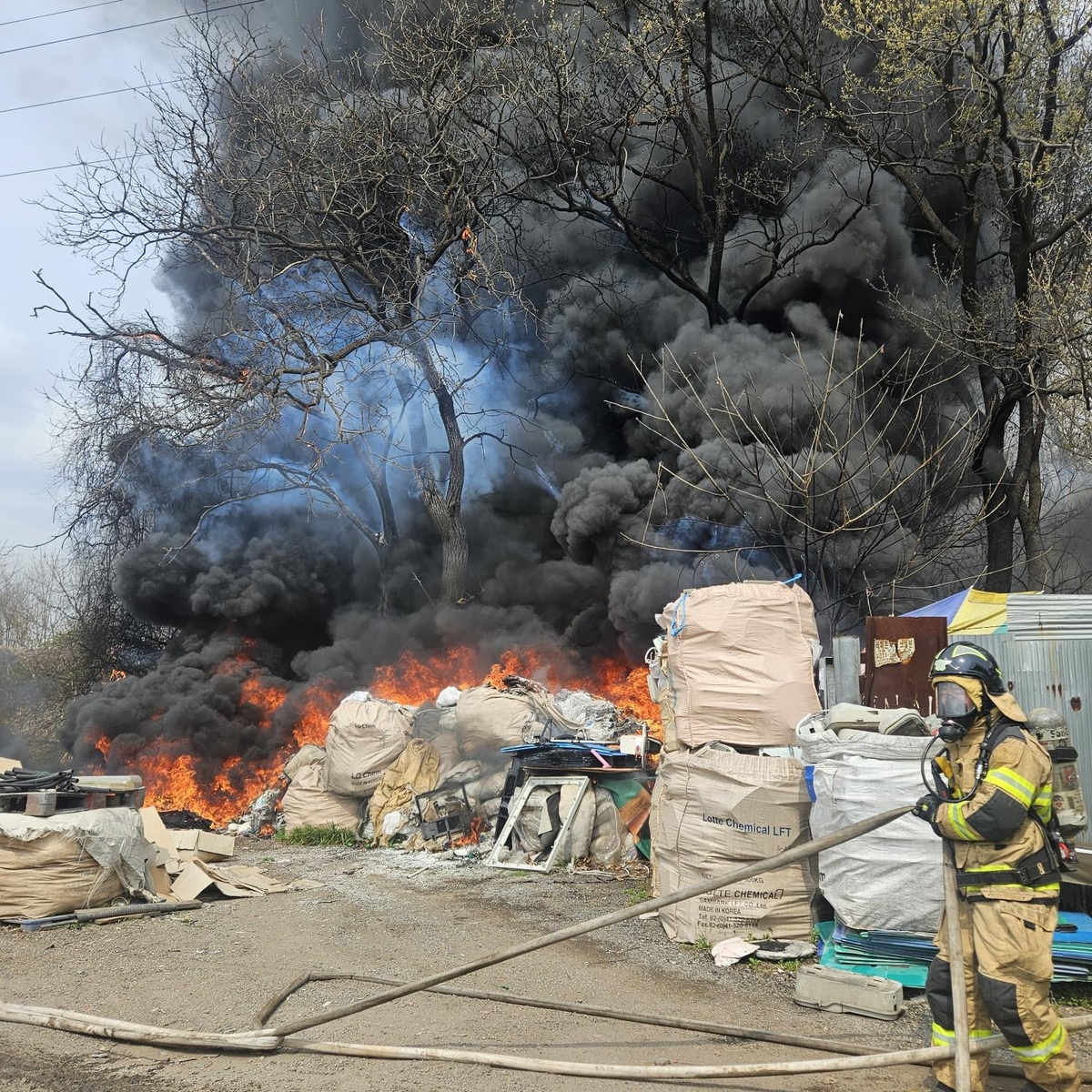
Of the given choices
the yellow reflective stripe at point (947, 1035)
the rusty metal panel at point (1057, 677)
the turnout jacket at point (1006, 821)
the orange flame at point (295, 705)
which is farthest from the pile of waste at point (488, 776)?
the turnout jacket at point (1006, 821)

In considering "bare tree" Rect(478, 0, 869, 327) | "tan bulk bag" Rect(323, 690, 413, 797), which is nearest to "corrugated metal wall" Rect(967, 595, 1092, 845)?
"tan bulk bag" Rect(323, 690, 413, 797)

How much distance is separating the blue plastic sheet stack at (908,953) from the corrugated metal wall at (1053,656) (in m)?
1.22

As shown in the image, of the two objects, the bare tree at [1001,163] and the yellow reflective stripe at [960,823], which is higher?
the bare tree at [1001,163]

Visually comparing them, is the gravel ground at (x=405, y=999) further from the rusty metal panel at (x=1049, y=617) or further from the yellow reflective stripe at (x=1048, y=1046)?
the rusty metal panel at (x=1049, y=617)

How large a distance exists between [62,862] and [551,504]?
36.3 feet

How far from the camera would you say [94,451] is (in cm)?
1453

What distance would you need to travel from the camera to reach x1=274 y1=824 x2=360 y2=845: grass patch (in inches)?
385

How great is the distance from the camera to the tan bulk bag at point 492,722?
938 centimetres

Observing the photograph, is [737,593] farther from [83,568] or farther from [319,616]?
[83,568]

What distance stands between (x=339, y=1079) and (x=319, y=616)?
1383 cm

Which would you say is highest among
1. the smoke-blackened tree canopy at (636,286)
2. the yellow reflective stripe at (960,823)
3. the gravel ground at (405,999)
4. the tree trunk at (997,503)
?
the smoke-blackened tree canopy at (636,286)

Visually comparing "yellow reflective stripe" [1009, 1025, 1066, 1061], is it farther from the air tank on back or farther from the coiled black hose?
the coiled black hose

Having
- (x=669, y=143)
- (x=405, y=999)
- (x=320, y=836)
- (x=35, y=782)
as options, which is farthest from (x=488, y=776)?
(x=669, y=143)

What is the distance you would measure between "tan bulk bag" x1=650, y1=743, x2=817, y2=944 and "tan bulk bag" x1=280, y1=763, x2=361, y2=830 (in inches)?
215
